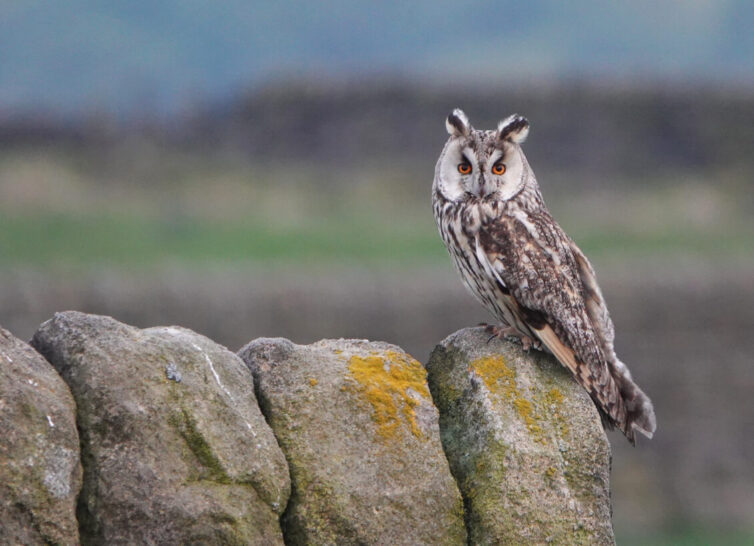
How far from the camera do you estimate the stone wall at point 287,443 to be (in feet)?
11.9

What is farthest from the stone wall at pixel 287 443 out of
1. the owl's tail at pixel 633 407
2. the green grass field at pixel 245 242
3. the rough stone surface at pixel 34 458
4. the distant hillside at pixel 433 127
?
the distant hillside at pixel 433 127

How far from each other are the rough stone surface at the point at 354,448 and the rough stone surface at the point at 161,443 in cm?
11

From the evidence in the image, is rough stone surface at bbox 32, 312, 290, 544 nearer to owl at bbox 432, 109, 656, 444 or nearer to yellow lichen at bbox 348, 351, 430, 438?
yellow lichen at bbox 348, 351, 430, 438

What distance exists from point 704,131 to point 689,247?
7.53m

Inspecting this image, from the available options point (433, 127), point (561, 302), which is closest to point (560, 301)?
point (561, 302)

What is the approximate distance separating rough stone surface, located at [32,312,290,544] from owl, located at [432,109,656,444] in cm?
133

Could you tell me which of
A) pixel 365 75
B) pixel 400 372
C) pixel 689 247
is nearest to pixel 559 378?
pixel 400 372

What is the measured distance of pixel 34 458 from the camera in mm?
3508

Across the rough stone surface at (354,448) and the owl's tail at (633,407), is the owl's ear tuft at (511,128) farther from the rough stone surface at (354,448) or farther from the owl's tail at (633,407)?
the rough stone surface at (354,448)

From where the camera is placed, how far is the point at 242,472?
3.87 metres

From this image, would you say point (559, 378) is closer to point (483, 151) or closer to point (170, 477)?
point (483, 151)

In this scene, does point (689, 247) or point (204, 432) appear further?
point (689, 247)

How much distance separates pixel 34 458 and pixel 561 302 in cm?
232

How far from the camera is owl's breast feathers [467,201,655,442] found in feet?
15.9
